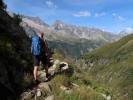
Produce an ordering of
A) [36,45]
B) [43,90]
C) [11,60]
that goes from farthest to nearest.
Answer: [11,60], [36,45], [43,90]

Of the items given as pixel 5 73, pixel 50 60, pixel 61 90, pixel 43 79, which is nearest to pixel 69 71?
pixel 50 60

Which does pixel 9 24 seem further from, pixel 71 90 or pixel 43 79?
pixel 71 90

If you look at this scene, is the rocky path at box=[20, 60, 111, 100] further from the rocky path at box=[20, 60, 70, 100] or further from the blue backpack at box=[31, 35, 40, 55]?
the blue backpack at box=[31, 35, 40, 55]

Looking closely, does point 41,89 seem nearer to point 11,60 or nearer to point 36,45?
point 36,45

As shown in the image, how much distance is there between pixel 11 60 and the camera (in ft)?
49.0

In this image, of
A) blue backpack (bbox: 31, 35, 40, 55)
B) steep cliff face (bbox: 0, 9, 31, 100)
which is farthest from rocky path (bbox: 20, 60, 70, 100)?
blue backpack (bbox: 31, 35, 40, 55)

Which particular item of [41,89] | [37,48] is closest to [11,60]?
[37,48]

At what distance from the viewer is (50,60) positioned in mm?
18797

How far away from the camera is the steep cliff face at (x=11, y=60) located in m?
13.5

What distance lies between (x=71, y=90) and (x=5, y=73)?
3163 mm

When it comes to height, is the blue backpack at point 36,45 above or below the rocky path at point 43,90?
above

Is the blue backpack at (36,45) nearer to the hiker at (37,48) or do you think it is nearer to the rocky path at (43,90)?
the hiker at (37,48)

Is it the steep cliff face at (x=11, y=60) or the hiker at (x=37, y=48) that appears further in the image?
the hiker at (x=37, y=48)

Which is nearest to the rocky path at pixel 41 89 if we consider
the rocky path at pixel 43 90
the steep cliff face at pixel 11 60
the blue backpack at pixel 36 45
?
the rocky path at pixel 43 90
